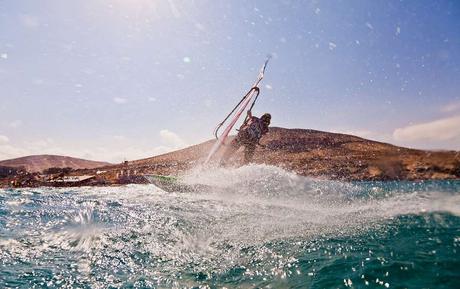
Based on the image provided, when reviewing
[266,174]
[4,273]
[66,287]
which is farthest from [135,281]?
[266,174]

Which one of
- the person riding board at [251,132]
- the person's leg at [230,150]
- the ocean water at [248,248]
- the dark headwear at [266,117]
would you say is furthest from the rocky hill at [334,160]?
the dark headwear at [266,117]

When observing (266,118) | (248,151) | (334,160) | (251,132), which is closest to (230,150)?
(248,151)

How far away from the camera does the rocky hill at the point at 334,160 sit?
713 cm

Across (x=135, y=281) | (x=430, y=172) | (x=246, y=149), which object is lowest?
(x=135, y=281)

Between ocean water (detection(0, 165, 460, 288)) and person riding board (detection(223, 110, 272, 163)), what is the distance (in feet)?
40.3

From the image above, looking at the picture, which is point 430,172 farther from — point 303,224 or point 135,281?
point 135,281

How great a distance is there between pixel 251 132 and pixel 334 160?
223 ft

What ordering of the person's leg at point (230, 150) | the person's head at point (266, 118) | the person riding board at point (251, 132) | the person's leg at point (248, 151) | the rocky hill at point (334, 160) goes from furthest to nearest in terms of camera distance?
the person's leg at point (230, 150)
the person's leg at point (248, 151)
the person riding board at point (251, 132)
the person's head at point (266, 118)
the rocky hill at point (334, 160)

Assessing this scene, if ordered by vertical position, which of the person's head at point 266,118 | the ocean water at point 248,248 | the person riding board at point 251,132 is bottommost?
the ocean water at point 248,248

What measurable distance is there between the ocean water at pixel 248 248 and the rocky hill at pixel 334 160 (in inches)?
66.3

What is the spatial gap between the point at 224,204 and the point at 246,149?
34.2 feet

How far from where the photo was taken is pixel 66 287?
656cm

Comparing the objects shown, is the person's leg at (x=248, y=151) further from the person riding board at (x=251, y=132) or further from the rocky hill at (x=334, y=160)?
the rocky hill at (x=334, y=160)

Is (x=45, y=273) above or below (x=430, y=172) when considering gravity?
below
